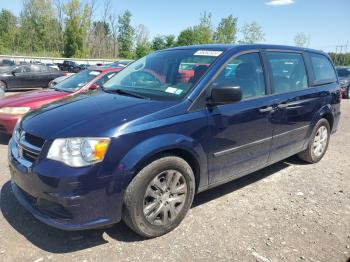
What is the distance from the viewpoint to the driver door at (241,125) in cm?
372

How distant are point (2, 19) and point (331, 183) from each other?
79831 millimetres

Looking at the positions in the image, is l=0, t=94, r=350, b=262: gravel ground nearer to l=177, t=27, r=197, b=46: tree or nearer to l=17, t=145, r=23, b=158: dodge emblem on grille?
l=17, t=145, r=23, b=158: dodge emblem on grille

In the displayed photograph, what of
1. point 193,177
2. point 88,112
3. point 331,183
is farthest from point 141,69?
point 331,183

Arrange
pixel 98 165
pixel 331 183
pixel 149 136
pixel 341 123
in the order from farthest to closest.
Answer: pixel 341 123 < pixel 331 183 < pixel 149 136 < pixel 98 165

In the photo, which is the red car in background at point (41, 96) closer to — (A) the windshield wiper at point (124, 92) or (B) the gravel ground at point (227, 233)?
(B) the gravel ground at point (227, 233)

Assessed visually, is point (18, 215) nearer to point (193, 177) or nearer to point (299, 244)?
point (193, 177)

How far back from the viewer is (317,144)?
5.88 metres

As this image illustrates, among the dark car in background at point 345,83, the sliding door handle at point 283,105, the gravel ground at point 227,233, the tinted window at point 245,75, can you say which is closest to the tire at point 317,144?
the gravel ground at point 227,233

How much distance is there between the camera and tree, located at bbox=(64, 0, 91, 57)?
51.8m

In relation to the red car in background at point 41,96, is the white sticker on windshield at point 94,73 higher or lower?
higher

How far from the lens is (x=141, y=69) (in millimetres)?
4461

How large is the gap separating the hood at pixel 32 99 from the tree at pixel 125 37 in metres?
60.3

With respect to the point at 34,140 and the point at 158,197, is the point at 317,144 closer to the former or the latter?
the point at 158,197

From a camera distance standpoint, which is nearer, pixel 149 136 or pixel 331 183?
pixel 149 136
